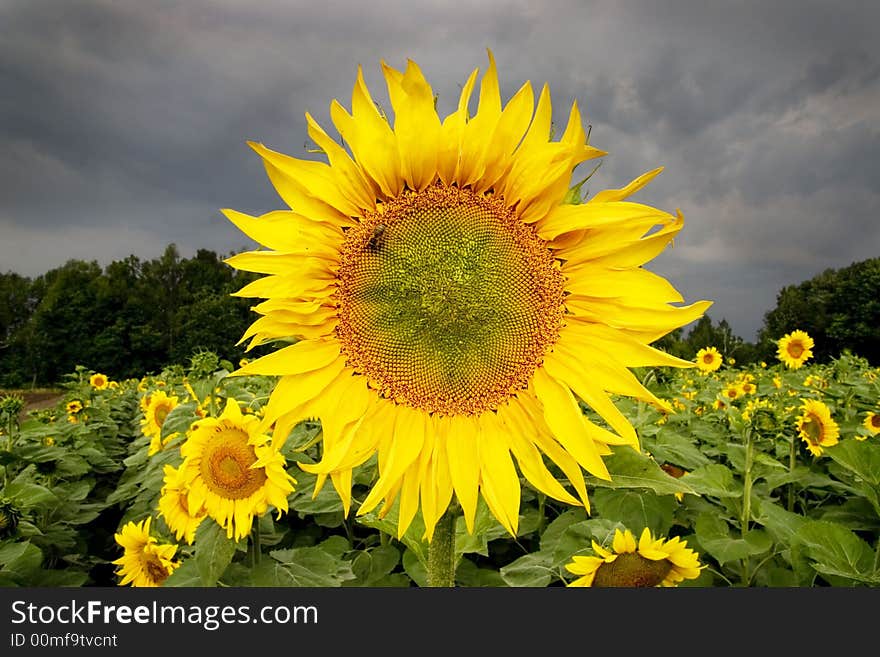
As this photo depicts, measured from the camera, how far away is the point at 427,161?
1.50 meters

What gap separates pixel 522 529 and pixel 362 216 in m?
1.93

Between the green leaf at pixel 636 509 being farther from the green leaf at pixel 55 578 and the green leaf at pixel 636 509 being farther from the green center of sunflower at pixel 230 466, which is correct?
the green leaf at pixel 55 578

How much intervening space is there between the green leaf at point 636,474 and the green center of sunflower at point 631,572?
68cm

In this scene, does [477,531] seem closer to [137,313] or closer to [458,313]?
[458,313]

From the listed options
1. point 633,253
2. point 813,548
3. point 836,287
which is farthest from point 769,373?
point 836,287

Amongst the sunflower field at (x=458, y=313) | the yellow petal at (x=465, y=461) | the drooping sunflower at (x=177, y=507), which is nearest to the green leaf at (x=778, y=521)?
the sunflower field at (x=458, y=313)

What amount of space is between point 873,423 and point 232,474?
4.80 meters

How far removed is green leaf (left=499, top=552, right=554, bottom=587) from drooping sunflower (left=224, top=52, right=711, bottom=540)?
72cm

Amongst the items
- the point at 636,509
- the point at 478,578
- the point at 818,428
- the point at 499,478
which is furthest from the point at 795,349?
the point at 499,478

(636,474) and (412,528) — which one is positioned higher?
(636,474)

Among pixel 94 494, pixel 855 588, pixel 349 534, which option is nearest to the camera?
pixel 855 588

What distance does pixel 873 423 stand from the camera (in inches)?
196

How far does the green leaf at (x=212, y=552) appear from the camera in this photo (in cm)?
244

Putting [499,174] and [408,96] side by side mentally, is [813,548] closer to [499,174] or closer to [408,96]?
[499,174]
